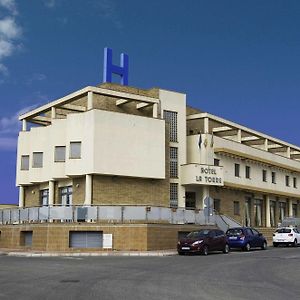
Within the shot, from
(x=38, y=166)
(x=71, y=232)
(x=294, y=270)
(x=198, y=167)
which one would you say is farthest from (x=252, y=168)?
(x=294, y=270)

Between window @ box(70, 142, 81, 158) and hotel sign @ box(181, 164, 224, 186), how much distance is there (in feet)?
29.4

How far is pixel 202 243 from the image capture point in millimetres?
28391

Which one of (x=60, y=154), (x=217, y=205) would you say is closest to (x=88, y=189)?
(x=60, y=154)

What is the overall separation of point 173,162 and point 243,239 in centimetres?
1157

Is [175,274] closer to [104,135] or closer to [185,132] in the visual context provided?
[104,135]

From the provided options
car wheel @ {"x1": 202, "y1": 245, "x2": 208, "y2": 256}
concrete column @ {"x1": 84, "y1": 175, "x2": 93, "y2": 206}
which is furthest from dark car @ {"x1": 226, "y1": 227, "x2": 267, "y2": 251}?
concrete column @ {"x1": 84, "y1": 175, "x2": 93, "y2": 206}

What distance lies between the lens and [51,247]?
102ft

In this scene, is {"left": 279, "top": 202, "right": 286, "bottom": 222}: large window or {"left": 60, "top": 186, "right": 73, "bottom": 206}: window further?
{"left": 279, "top": 202, "right": 286, "bottom": 222}: large window

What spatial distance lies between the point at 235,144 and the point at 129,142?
12.3 m

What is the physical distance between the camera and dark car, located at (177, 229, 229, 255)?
28.3 meters

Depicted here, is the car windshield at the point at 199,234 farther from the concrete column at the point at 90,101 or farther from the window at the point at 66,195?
the window at the point at 66,195

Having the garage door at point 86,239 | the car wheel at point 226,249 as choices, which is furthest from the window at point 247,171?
the garage door at point 86,239

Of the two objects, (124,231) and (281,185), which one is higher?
(281,185)

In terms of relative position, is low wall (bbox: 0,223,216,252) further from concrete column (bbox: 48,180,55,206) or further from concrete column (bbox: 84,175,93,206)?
concrete column (bbox: 48,180,55,206)
